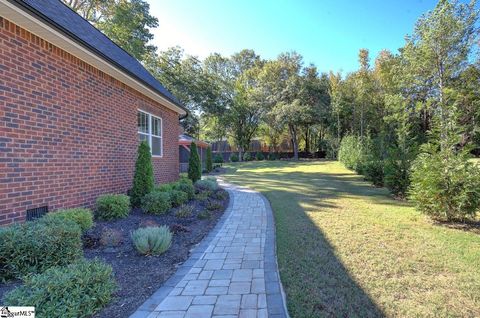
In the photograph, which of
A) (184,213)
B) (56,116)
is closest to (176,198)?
(184,213)

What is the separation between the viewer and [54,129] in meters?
4.73

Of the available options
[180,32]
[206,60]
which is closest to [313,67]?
[206,60]

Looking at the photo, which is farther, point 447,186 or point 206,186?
point 206,186

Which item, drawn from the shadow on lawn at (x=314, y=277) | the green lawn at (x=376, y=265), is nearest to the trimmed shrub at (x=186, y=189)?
the green lawn at (x=376, y=265)

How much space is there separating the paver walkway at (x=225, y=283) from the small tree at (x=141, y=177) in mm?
2302

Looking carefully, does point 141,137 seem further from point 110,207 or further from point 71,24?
Answer: point 71,24

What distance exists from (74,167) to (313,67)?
104ft

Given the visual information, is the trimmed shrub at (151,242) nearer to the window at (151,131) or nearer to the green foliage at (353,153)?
the window at (151,131)

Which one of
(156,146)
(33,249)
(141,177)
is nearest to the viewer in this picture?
(33,249)

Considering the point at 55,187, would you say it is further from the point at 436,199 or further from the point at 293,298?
the point at 436,199

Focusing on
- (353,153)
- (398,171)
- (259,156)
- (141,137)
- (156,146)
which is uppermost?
(141,137)

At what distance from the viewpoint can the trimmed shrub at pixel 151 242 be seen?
397 cm

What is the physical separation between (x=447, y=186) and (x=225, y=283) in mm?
5243

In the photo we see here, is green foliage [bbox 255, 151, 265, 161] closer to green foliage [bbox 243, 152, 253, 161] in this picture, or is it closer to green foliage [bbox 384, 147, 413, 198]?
green foliage [bbox 243, 152, 253, 161]
